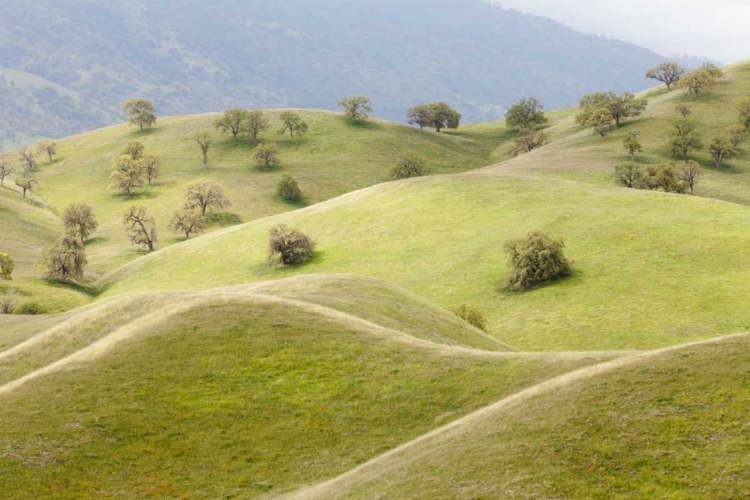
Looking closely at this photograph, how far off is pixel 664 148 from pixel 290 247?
8511 centimetres

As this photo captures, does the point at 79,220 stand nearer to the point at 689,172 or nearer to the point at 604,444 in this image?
the point at 689,172

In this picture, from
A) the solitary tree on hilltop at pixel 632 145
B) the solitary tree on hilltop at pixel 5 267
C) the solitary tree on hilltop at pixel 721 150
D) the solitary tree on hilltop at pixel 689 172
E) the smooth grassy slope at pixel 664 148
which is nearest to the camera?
the solitary tree on hilltop at pixel 5 267

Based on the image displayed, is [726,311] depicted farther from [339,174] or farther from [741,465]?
[339,174]

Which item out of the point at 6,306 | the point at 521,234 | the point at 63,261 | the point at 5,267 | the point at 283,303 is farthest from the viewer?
the point at 63,261

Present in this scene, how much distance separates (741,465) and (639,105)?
161 m

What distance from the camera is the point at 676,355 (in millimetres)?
30672

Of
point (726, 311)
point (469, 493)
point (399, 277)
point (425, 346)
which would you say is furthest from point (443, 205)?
point (469, 493)

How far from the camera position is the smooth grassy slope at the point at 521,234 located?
223ft

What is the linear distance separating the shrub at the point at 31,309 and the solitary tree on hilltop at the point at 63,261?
69.4 feet

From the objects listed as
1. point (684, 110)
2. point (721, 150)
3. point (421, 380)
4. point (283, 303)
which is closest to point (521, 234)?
point (283, 303)

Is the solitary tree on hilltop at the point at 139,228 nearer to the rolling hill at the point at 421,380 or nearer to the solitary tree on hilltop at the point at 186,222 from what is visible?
the solitary tree on hilltop at the point at 186,222

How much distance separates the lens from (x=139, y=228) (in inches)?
5659

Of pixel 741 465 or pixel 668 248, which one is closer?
pixel 741 465

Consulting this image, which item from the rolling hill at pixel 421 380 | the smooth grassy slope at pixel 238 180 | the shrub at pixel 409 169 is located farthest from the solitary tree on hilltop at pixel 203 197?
the rolling hill at pixel 421 380
